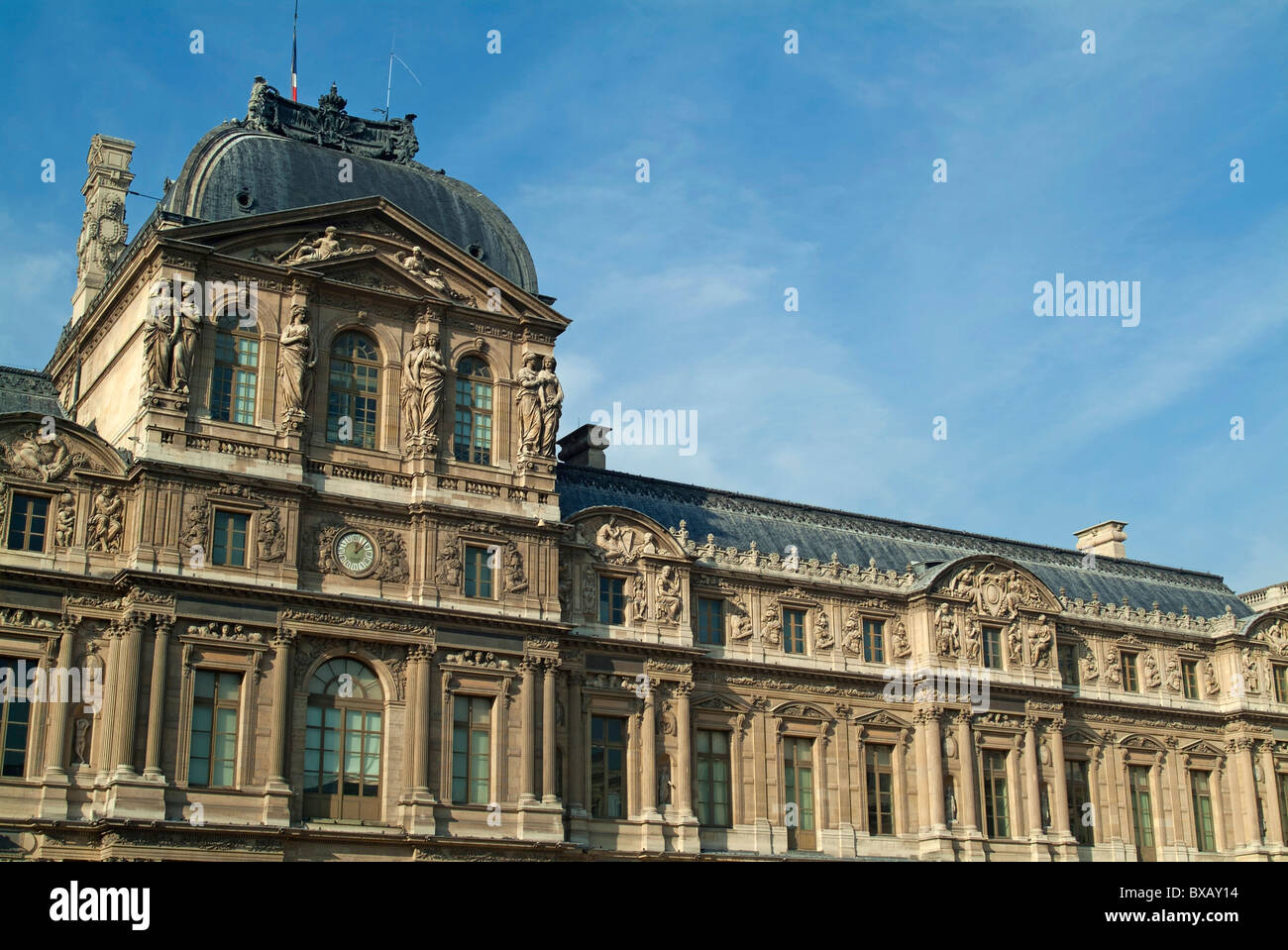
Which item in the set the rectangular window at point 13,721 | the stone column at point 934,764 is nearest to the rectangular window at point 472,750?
the rectangular window at point 13,721

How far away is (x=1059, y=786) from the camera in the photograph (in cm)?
5588

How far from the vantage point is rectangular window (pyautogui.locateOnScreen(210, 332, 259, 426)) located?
1692 inches

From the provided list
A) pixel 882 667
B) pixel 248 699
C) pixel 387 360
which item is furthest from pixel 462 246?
pixel 882 667

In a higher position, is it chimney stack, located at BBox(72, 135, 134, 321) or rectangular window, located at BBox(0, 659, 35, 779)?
chimney stack, located at BBox(72, 135, 134, 321)

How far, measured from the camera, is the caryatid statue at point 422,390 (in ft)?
149

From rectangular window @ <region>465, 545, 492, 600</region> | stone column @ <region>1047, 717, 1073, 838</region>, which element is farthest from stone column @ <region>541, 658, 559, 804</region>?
stone column @ <region>1047, 717, 1073, 838</region>

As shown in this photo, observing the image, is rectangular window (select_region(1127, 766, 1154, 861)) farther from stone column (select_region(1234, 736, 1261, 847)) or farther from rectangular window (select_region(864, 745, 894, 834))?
rectangular window (select_region(864, 745, 894, 834))

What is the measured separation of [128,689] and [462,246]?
17551mm

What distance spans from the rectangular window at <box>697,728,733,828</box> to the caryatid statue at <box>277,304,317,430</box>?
16.8 m

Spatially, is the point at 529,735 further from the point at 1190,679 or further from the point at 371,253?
the point at 1190,679

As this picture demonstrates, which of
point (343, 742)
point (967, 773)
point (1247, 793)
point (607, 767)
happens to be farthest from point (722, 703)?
point (1247, 793)

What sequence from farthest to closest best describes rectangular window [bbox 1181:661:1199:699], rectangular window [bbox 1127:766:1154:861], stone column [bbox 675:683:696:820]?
rectangular window [bbox 1181:661:1199:699], rectangular window [bbox 1127:766:1154:861], stone column [bbox 675:683:696:820]

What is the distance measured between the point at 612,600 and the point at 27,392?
19619 mm
